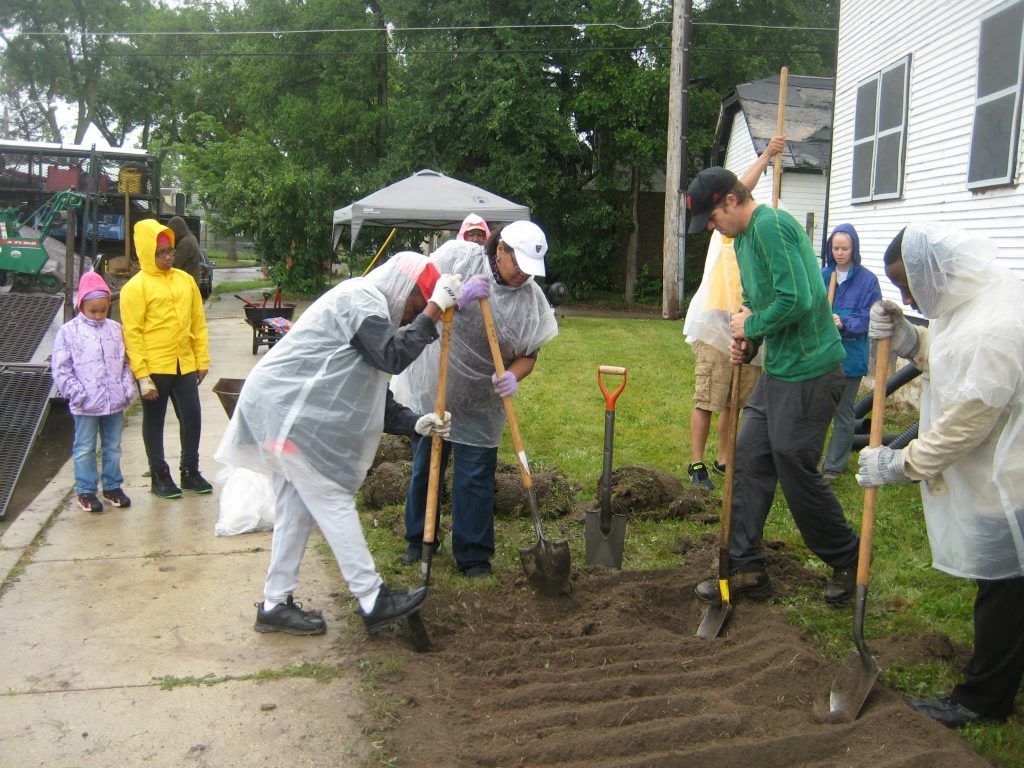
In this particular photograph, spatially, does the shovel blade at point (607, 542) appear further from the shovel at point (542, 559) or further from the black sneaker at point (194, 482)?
the black sneaker at point (194, 482)

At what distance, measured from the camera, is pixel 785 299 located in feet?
13.4

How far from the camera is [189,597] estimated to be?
183 inches

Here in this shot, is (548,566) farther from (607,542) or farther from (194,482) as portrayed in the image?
Result: (194,482)

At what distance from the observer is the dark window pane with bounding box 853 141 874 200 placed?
429 inches

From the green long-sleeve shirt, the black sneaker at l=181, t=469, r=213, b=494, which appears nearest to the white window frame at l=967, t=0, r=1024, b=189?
the green long-sleeve shirt

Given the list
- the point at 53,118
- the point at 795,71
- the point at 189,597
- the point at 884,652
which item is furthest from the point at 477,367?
the point at 53,118

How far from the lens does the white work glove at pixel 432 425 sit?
4.38 metres

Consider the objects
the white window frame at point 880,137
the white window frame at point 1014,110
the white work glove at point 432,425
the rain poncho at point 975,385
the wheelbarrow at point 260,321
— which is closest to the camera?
the rain poncho at point 975,385

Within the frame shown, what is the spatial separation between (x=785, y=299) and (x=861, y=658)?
5.03 feet

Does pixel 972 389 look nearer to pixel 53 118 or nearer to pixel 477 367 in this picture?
pixel 477 367

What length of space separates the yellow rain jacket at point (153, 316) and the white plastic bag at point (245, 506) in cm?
96

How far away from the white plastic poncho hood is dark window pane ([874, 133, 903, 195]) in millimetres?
7900

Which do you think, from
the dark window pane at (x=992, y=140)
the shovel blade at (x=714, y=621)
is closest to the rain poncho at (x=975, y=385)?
the shovel blade at (x=714, y=621)

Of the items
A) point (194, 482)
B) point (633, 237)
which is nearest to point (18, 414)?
point (194, 482)
